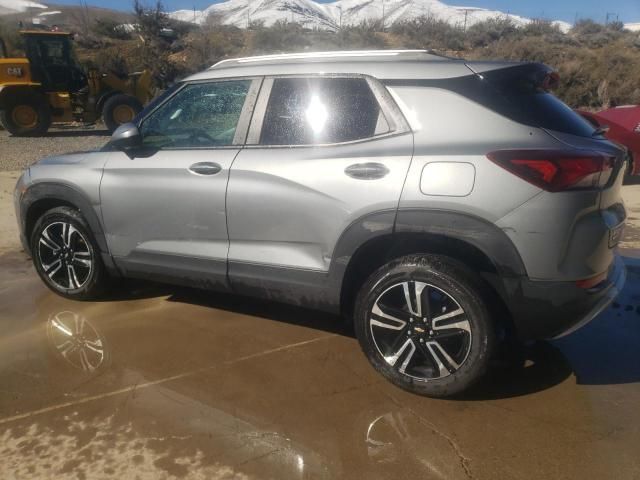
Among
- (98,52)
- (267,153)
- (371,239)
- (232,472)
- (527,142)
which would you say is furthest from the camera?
(98,52)

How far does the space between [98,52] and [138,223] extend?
1134 inches

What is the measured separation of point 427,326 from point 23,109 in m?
15.3

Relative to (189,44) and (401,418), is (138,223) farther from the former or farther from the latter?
(189,44)

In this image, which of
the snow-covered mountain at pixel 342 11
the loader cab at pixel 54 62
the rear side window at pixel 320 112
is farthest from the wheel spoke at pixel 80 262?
the snow-covered mountain at pixel 342 11

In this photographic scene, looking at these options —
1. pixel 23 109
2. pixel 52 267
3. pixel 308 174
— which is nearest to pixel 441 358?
pixel 308 174

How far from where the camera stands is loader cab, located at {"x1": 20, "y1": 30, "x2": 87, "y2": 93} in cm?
1505

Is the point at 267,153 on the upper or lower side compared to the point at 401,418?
upper

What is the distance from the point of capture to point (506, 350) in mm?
3455

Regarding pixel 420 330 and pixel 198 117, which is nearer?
pixel 420 330

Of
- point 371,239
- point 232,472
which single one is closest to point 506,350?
point 371,239

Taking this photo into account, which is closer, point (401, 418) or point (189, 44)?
point (401, 418)

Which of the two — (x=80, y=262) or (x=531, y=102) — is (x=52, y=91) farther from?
(x=531, y=102)

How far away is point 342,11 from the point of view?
62.8 m

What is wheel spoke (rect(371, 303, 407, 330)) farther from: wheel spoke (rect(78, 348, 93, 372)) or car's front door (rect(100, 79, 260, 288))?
wheel spoke (rect(78, 348, 93, 372))
